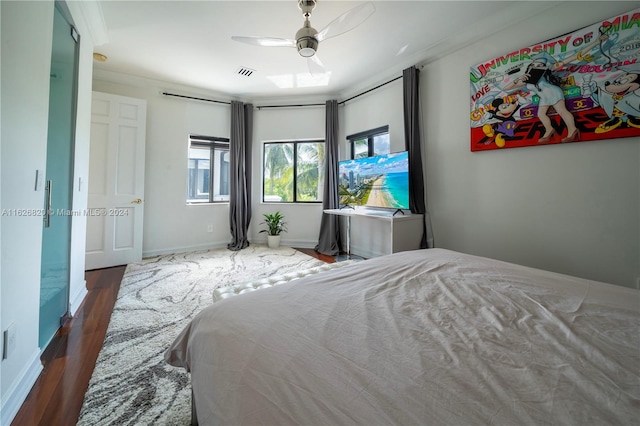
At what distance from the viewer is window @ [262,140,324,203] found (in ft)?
15.1

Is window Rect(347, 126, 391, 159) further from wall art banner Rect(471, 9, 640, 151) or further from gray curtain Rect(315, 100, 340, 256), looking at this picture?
wall art banner Rect(471, 9, 640, 151)

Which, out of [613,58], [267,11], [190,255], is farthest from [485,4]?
[190,255]

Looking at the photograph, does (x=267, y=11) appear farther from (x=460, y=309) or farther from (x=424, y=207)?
(x=460, y=309)

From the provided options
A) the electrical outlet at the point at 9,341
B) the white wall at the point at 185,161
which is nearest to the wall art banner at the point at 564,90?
the white wall at the point at 185,161

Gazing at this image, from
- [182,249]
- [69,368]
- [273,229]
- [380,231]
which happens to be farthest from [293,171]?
[69,368]

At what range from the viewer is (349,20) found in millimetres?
1927

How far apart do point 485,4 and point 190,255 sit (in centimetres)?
461

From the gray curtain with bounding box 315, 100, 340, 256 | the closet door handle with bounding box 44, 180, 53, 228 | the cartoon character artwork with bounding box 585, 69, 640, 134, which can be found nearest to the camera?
the closet door handle with bounding box 44, 180, 53, 228

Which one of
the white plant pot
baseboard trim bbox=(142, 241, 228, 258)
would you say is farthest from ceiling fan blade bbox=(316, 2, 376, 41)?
baseboard trim bbox=(142, 241, 228, 258)

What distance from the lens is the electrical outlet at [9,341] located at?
1.12m

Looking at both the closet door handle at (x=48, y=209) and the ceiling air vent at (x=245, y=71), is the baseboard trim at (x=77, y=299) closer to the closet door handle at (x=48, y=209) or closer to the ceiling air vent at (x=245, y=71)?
the closet door handle at (x=48, y=209)

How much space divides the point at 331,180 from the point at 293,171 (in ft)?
2.95

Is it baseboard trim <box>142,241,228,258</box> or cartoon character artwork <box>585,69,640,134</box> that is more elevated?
cartoon character artwork <box>585,69,640,134</box>

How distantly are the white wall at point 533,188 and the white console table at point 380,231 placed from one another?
0.32 m
